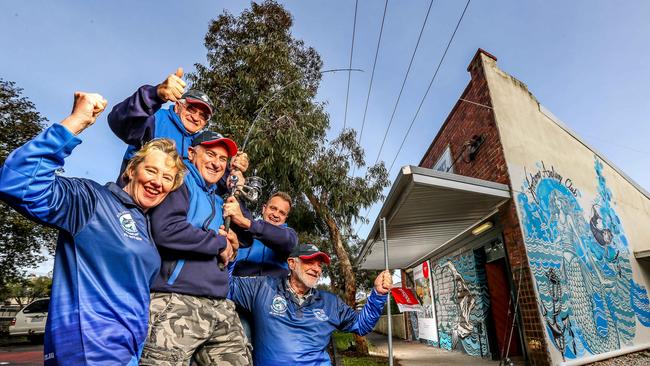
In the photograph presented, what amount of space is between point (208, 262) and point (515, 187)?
6.07 meters

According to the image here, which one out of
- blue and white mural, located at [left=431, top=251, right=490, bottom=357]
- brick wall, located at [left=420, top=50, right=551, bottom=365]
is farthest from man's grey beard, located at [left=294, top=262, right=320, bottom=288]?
blue and white mural, located at [left=431, top=251, right=490, bottom=357]

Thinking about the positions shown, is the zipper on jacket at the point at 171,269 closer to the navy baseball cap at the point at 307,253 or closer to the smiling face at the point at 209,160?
the smiling face at the point at 209,160

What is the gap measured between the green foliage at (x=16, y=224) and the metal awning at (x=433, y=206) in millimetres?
14089

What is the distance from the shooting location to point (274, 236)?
8.44ft

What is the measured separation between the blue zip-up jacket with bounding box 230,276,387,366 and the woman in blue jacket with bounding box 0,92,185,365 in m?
1.21

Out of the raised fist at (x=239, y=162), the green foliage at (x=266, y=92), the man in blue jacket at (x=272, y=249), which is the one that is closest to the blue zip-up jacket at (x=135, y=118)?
the raised fist at (x=239, y=162)

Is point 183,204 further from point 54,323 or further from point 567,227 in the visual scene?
point 567,227

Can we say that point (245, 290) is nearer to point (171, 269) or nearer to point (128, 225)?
point (171, 269)

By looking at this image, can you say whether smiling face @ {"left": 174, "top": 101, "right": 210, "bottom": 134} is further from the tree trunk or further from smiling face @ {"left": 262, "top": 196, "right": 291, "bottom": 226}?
the tree trunk

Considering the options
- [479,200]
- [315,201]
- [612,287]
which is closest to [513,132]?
[479,200]

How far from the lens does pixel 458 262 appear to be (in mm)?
8914

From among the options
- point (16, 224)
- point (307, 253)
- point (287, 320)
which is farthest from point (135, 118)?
point (16, 224)

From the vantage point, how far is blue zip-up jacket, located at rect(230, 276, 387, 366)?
7.93 ft

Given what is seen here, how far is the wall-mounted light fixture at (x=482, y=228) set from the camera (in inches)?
272
